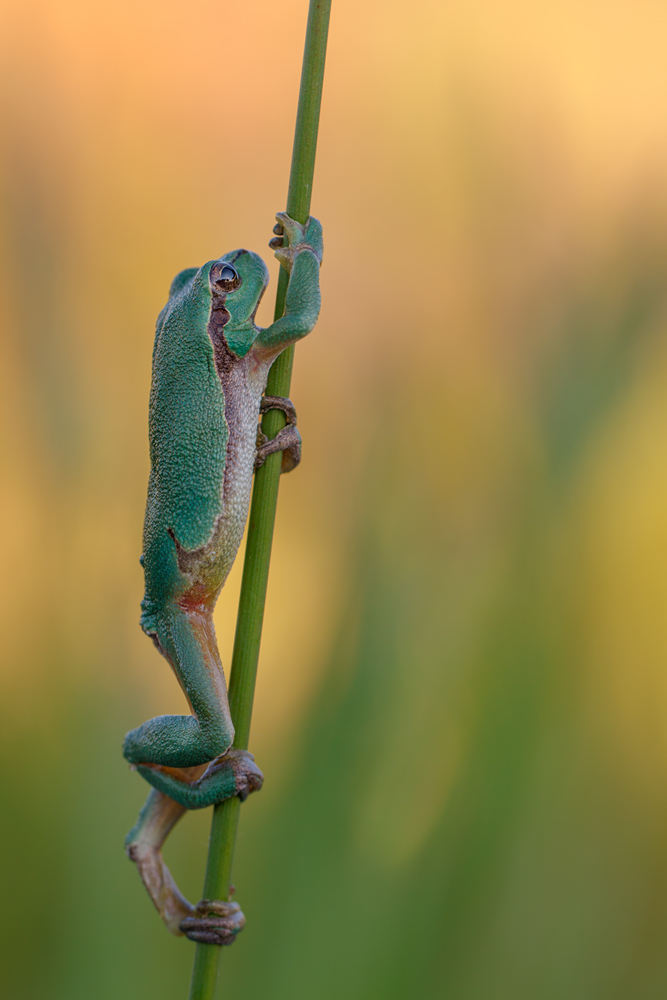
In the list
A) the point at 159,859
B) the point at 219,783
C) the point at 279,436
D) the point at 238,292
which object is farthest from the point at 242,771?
the point at 238,292

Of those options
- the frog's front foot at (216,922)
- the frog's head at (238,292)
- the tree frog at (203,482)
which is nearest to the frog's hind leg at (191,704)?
the tree frog at (203,482)

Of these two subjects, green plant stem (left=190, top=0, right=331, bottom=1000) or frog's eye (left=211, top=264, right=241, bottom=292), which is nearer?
green plant stem (left=190, top=0, right=331, bottom=1000)

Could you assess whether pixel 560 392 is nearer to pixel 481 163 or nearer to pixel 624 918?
pixel 481 163

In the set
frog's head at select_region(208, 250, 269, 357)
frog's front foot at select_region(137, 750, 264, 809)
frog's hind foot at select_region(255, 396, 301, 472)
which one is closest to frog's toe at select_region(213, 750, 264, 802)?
frog's front foot at select_region(137, 750, 264, 809)

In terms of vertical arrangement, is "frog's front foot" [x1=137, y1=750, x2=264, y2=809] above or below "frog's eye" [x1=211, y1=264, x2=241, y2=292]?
below

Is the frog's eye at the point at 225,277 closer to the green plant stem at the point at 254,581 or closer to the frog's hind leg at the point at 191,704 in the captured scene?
the green plant stem at the point at 254,581

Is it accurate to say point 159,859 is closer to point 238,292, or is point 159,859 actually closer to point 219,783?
point 219,783

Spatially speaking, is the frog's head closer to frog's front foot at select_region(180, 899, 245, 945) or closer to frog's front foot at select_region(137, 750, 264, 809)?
frog's front foot at select_region(137, 750, 264, 809)
